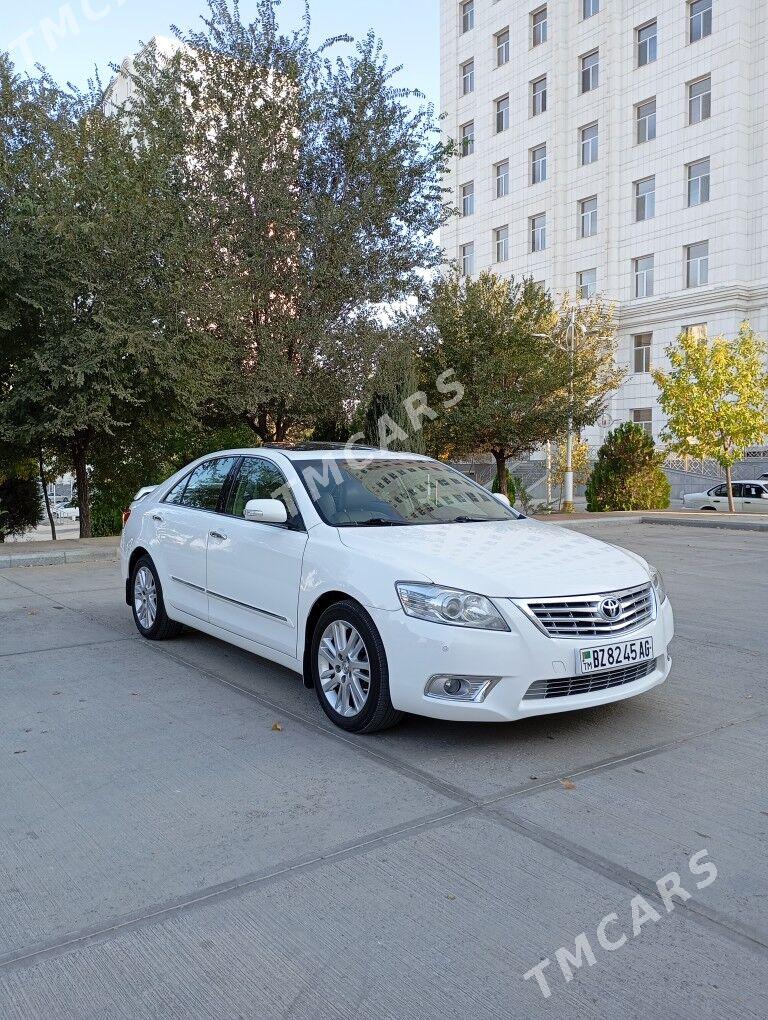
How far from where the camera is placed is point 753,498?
95.3 ft

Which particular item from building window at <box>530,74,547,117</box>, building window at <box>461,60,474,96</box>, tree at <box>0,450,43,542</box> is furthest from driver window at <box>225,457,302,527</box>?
building window at <box>461,60,474,96</box>

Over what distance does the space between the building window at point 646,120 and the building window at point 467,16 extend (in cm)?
1400

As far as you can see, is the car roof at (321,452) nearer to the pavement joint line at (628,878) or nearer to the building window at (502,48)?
the pavement joint line at (628,878)

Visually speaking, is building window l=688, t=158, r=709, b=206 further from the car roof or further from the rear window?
the rear window

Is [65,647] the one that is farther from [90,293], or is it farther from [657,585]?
[90,293]

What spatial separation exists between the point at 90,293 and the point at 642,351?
34327mm

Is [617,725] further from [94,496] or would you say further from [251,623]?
[94,496]

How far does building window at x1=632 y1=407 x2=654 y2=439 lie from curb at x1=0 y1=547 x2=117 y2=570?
109ft

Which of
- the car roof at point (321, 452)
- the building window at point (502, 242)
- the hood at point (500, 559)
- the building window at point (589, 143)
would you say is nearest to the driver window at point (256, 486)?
the car roof at point (321, 452)

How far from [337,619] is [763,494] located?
2756 centimetres

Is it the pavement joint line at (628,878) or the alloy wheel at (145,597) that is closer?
the pavement joint line at (628,878)

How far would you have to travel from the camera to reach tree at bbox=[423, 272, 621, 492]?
21906 mm

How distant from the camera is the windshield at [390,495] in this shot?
5395mm

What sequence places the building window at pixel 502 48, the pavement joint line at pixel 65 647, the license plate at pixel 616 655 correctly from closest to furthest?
the license plate at pixel 616 655
the pavement joint line at pixel 65 647
the building window at pixel 502 48
